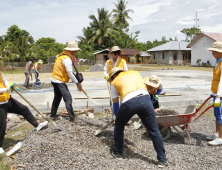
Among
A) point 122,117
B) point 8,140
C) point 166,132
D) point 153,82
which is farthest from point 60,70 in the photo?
point 166,132

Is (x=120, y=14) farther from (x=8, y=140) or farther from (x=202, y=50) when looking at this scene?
(x=8, y=140)

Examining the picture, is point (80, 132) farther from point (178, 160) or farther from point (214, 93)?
point (214, 93)

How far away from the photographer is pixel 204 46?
1314 inches

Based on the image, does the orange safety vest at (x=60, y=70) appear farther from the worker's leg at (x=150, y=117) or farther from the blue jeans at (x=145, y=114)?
the worker's leg at (x=150, y=117)

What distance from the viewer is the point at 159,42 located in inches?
2539

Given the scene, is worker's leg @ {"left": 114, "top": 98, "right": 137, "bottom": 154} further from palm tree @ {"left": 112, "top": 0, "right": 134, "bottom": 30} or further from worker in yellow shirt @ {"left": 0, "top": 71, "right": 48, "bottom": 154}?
palm tree @ {"left": 112, "top": 0, "right": 134, "bottom": 30}

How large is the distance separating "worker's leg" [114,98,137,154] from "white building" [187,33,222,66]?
31591 millimetres

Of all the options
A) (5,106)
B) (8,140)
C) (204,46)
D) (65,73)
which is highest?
(204,46)

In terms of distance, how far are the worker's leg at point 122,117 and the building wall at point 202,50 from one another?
31.9 metres

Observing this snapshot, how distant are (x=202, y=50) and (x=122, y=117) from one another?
34.0 m

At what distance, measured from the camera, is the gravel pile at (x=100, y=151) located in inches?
126

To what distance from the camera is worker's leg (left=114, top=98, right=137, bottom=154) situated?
305 cm

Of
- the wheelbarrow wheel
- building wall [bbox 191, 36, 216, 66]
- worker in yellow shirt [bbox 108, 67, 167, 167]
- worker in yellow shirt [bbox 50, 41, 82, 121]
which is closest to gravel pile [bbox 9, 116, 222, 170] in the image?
the wheelbarrow wheel

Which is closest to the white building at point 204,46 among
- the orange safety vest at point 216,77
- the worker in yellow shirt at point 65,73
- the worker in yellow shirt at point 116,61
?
the worker in yellow shirt at point 116,61
